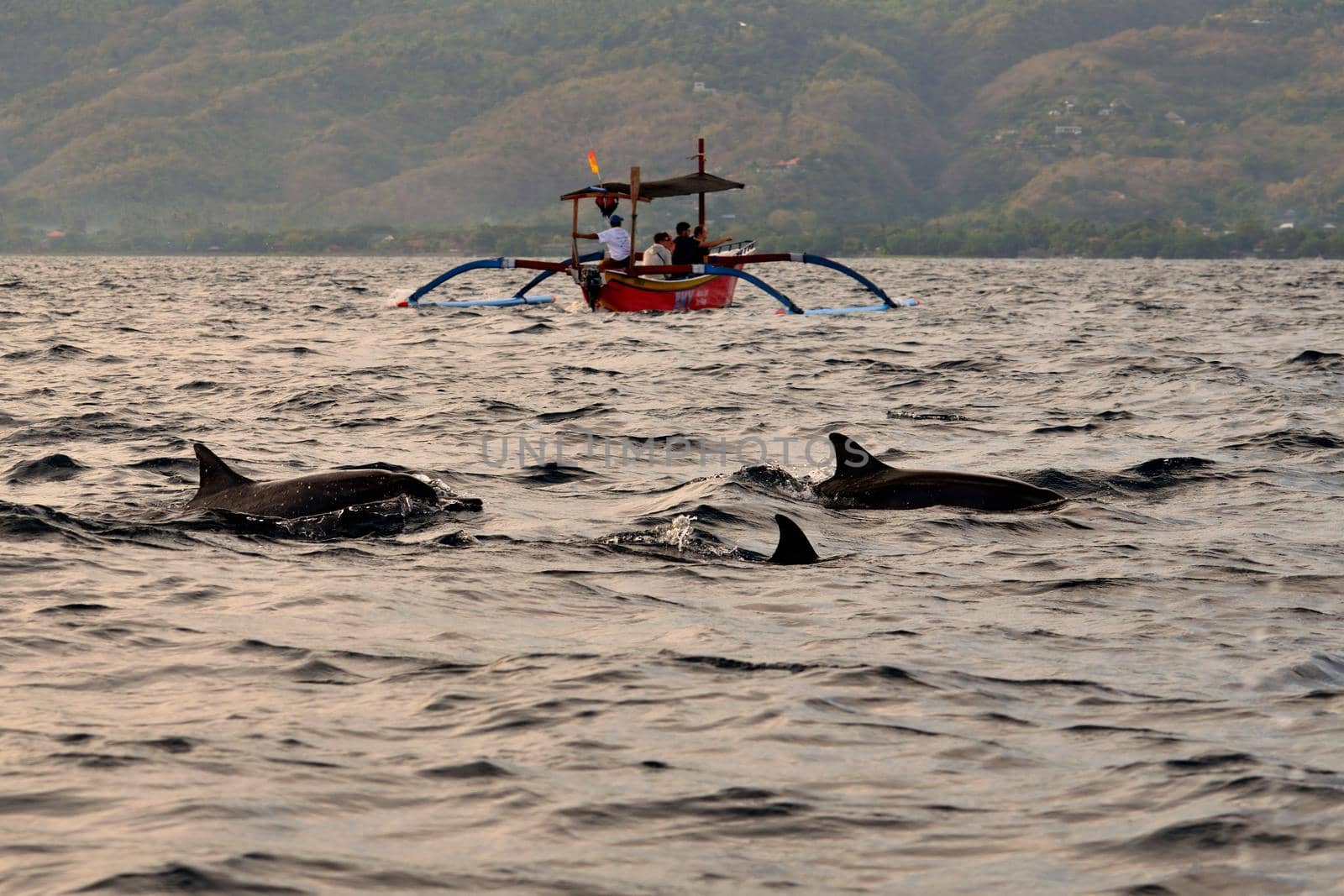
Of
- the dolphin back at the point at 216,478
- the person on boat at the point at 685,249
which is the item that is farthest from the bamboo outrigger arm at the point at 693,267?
the dolphin back at the point at 216,478

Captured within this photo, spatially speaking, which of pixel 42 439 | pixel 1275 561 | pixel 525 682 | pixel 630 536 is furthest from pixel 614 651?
pixel 42 439

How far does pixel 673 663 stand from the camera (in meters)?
7.71

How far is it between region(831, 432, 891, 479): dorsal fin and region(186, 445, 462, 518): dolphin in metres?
3.07

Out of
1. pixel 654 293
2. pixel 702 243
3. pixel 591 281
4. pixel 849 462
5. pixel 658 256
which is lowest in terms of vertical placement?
pixel 849 462

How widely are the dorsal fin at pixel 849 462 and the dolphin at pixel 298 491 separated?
121 inches

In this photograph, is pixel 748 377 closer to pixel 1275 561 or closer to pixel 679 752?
pixel 1275 561

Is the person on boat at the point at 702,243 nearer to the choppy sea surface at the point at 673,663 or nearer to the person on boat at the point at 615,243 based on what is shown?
the person on boat at the point at 615,243

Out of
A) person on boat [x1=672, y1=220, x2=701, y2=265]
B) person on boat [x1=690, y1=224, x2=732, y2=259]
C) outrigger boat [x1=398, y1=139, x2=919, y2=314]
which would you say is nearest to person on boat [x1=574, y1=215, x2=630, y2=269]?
outrigger boat [x1=398, y1=139, x2=919, y2=314]

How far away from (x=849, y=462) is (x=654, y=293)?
23.5 m

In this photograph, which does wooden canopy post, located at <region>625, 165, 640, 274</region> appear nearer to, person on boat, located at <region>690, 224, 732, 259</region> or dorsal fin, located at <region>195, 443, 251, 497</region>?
person on boat, located at <region>690, 224, 732, 259</region>

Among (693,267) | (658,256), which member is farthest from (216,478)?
(658,256)

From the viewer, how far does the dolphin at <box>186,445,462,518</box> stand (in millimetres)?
10953

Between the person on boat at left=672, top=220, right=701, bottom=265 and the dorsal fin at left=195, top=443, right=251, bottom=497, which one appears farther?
the person on boat at left=672, top=220, right=701, bottom=265

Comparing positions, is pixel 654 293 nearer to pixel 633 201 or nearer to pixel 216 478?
pixel 633 201
